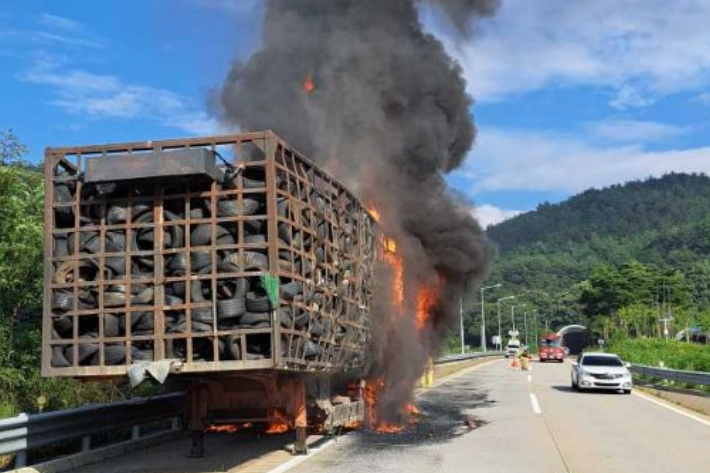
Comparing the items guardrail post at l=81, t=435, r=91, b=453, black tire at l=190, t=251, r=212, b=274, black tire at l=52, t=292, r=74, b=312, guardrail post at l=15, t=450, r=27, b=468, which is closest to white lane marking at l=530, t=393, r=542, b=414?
guardrail post at l=81, t=435, r=91, b=453

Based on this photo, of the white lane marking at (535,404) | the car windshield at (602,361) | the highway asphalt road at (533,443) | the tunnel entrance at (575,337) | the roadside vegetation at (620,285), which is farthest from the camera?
the tunnel entrance at (575,337)

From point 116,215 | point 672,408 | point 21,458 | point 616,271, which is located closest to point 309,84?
point 116,215

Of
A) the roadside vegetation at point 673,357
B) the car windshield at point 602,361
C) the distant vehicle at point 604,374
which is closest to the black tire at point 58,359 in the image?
the distant vehicle at point 604,374

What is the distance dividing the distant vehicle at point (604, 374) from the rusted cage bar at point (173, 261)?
16785mm

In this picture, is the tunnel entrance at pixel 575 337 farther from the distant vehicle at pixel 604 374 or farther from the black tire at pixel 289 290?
the black tire at pixel 289 290

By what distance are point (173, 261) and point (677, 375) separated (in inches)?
794

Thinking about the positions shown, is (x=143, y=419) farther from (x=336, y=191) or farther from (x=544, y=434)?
(x=544, y=434)

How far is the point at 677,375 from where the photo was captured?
24.2 m

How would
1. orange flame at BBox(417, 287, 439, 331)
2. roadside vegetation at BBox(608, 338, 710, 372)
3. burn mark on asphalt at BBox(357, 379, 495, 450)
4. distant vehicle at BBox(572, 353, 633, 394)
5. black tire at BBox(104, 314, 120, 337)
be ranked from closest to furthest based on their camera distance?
black tire at BBox(104, 314, 120, 337)
burn mark on asphalt at BBox(357, 379, 495, 450)
orange flame at BBox(417, 287, 439, 331)
distant vehicle at BBox(572, 353, 633, 394)
roadside vegetation at BBox(608, 338, 710, 372)

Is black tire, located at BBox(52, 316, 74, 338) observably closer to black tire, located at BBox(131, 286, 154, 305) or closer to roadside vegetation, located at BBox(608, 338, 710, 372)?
black tire, located at BBox(131, 286, 154, 305)

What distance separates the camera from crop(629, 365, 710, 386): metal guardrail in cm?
2151

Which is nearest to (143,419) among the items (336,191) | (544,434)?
(336,191)

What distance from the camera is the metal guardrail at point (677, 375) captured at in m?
21.5

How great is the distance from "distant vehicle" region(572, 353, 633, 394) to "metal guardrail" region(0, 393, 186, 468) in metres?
14.9
